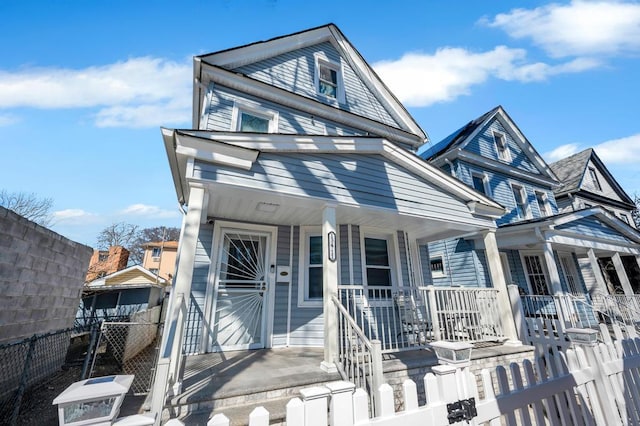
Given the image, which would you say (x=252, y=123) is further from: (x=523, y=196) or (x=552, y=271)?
(x=523, y=196)

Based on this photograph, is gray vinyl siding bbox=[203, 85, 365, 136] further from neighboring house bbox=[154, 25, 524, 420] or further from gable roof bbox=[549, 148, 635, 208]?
gable roof bbox=[549, 148, 635, 208]

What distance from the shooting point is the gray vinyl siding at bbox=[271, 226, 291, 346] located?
546cm

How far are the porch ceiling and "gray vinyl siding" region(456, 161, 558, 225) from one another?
14.7ft

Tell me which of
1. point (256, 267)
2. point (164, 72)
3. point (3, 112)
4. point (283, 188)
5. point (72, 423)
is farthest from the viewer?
point (3, 112)

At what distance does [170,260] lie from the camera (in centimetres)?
3509

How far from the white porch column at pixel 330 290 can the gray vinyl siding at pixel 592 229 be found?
8516 millimetres

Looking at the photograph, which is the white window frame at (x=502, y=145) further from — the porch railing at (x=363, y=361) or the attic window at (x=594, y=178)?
the porch railing at (x=363, y=361)

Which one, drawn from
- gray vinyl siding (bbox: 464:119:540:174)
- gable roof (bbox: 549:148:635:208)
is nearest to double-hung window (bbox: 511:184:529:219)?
gray vinyl siding (bbox: 464:119:540:174)

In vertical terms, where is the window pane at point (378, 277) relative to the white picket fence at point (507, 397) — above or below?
above

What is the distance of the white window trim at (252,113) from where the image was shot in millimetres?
6168

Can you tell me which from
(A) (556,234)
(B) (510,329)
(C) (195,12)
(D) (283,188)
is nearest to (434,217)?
(B) (510,329)

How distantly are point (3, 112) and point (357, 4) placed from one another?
15935mm

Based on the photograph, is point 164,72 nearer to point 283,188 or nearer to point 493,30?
point 283,188

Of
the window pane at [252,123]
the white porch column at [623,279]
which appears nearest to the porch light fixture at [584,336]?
the window pane at [252,123]
